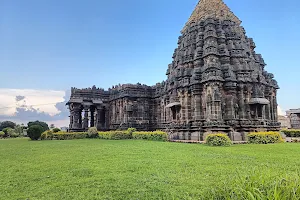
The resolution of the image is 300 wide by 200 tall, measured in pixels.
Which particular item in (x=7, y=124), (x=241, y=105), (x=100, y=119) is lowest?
(x=7, y=124)

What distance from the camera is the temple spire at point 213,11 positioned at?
63.7 ft

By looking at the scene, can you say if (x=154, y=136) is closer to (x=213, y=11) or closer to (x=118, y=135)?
(x=118, y=135)

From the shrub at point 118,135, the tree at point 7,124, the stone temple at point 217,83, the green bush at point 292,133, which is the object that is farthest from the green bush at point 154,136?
the tree at point 7,124

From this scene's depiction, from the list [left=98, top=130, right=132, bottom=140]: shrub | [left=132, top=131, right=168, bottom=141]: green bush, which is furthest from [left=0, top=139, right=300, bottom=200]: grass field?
[left=98, top=130, right=132, bottom=140]: shrub

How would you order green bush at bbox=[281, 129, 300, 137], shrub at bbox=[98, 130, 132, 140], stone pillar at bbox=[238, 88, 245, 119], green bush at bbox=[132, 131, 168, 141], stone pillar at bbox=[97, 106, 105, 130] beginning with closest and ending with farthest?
1. stone pillar at bbox=[238, 88, 245, 119]
2. green bush at bbox=[132, 131, 168, 141]
3. green bush at bbox=[281, 129, 300, 137]
4. shrub at bbox=[98, 130, 132, 140]
5. stone pillar at bbox=[97, 106, 105, 130]

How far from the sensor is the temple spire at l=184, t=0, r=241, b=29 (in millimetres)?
19422

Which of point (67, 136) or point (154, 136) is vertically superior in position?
point (154, 136)

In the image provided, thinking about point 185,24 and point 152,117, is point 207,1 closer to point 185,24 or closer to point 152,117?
point 185,24

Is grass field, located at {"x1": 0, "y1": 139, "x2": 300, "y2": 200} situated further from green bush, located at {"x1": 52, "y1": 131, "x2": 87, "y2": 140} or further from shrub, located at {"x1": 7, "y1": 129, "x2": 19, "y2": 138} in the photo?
shrub, located at {"x1": 7, "y1": 129, "x2": 19, "y2": 138}

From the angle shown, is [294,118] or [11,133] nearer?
[294,118]

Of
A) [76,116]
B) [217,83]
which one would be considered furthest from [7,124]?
[217,83]

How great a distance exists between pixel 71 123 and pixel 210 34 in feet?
61.1

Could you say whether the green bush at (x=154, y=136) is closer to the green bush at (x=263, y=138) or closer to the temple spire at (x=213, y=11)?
the green bush at (x=263, y=138)

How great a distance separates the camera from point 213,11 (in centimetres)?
1958
